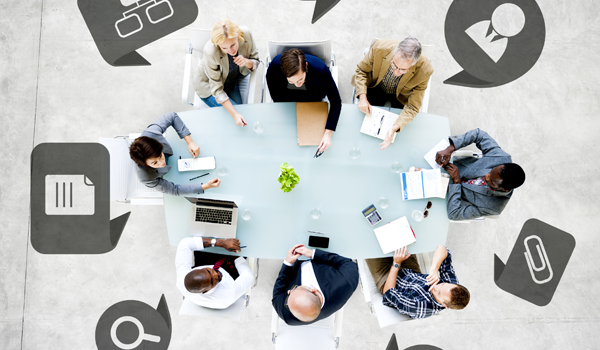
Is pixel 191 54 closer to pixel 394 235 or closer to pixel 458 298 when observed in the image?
pixel 394 235

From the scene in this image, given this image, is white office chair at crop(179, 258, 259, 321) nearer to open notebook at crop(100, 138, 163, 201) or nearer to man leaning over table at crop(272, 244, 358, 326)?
man leaning over table at crop(272, 244, 358, 326)

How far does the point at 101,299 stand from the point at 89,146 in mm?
1499

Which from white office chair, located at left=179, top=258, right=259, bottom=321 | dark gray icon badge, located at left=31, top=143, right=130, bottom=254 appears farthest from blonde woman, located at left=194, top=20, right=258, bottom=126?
dark gray icon badge, located at left=31, top=143, right=130, bottom=254

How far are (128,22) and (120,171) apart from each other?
1975 mm

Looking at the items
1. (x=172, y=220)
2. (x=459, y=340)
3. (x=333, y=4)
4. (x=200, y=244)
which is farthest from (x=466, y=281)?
(x=333, y=4)

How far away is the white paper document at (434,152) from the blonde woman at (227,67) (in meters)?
1.35

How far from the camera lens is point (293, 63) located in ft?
6.81

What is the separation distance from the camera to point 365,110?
243cm

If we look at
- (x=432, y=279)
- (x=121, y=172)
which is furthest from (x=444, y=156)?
(x=121, y=172)

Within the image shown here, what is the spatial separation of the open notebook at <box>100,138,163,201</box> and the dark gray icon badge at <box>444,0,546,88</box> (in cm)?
306

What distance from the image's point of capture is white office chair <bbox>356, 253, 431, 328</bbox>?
2381 millimetres

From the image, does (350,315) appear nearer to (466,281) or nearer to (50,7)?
(466,281)

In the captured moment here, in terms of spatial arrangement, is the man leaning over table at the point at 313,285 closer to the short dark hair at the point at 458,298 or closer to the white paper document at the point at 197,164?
the short dark hair at the point at 458,298

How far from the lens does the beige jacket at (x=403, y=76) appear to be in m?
2.34
